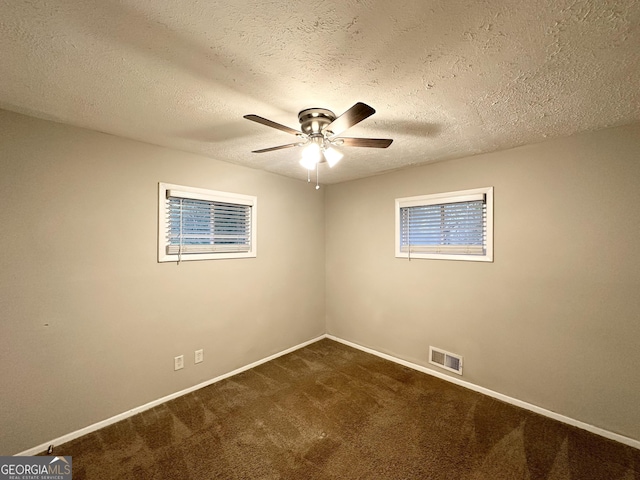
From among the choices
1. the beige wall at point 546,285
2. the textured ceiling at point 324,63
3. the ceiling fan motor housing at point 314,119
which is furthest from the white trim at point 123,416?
the ceiling fan motor housing at point 314,119

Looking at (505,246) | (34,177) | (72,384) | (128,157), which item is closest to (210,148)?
(128,157)

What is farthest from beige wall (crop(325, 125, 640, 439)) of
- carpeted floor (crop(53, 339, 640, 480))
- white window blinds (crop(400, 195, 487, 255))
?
carpeted floor (crop(53, 339, 640, 480))

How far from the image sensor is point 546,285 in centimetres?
227

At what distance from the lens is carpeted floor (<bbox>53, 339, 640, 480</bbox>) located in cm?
170

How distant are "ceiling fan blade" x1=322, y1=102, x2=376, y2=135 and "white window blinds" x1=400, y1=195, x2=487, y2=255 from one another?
182 cm

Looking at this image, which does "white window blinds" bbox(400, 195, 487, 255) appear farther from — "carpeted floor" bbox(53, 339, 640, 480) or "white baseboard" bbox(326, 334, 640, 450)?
"carpeted floor" bbox(53, 339, 640, 480)

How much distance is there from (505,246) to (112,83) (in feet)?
10.4

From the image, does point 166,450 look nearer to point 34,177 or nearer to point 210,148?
point 34,177

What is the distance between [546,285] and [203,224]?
3.20m

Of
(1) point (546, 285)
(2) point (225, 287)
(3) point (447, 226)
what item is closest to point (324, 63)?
(3) point (447, 226)

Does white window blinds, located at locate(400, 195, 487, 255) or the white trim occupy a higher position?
white window blinds, located at locate(400, 195, 487, 255)

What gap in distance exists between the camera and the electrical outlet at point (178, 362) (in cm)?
251

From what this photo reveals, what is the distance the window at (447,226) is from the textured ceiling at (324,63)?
0.77 m

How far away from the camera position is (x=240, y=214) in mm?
3068
